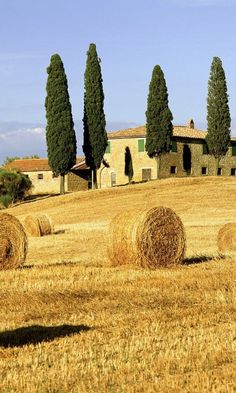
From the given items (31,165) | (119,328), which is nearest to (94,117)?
(31,165)

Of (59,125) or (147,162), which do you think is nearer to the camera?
(59,125)

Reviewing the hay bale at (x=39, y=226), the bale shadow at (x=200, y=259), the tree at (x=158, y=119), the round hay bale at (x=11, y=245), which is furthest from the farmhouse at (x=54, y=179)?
the round hay bale at (x=11, y=245)

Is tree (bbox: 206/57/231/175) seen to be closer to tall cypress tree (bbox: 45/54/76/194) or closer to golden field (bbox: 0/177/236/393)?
tall cypress tree (bbox: 45/54/76/194)

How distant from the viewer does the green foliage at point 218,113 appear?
223ft

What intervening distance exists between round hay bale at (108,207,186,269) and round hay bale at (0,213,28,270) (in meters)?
2.58

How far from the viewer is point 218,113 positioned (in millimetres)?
67812

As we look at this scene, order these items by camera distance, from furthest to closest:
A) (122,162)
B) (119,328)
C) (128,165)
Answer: (122,162)
(128,165)
(119,328)

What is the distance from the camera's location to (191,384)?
8.48 metres

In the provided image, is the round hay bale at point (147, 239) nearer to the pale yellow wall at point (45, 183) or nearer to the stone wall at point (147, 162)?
the stone wall at point (147, 162)

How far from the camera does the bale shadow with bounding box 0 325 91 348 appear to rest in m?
11.0

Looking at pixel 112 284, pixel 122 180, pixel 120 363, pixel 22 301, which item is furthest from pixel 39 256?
pixel 122 180

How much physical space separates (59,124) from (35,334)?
5107cm

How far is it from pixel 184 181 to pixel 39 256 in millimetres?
37601

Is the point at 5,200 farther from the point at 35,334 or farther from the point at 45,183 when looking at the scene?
the point at 35,334
